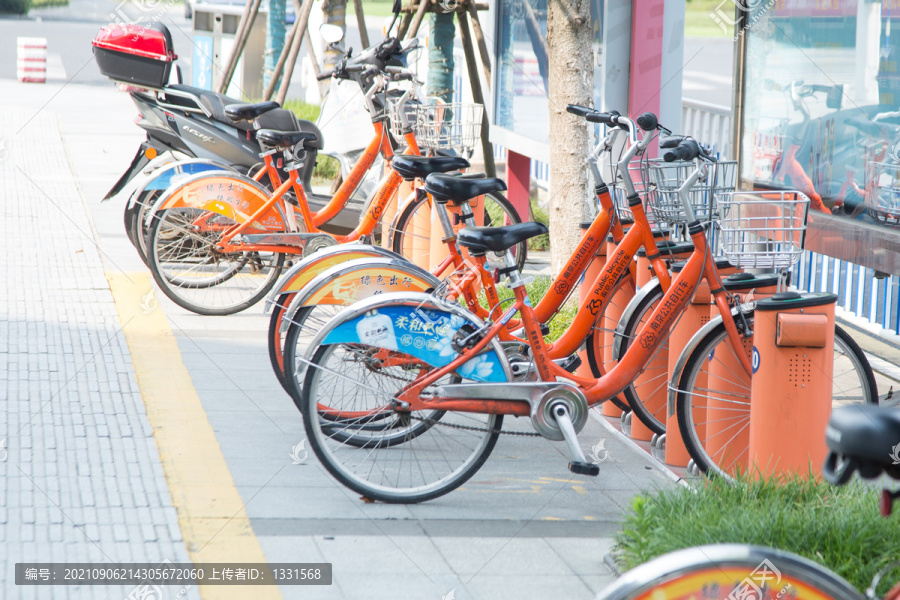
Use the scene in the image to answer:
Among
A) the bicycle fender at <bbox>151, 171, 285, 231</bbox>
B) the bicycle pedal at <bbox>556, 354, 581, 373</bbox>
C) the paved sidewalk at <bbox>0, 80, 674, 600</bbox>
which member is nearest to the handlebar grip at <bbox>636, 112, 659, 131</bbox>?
the bicycle pedal at <bbox>556, 354, 581, 373</bbox>

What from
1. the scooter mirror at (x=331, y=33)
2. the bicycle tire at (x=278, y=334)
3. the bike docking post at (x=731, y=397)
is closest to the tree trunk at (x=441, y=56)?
the scooter mirror at (x=331, y=33)

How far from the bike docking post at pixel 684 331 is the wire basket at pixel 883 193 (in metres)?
1.40

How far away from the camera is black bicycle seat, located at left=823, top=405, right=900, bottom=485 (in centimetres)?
185

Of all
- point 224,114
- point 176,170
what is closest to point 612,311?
point 176,170

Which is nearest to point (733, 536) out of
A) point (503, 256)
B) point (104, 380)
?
point (503, 256)

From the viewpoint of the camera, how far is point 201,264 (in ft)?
22.1

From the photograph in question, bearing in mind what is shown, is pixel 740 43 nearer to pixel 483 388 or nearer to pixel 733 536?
pixel 483 388

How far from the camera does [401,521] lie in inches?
152

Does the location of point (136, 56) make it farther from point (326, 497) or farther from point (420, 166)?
point (326, 497)

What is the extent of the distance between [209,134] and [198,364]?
2288 millimetres

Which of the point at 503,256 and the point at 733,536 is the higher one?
the point at 503,256

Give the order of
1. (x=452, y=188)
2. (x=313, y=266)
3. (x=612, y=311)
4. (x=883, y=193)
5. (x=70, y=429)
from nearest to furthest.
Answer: (x=452, y=188) → (x=70, y=429) → (x=313, y=266) → (x=612, y=311) → (x=883, y=193)

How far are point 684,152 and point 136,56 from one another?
4.55 metres

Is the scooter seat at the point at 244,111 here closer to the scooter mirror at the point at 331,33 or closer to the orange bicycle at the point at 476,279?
the scooter mirror at the point at 331,33
